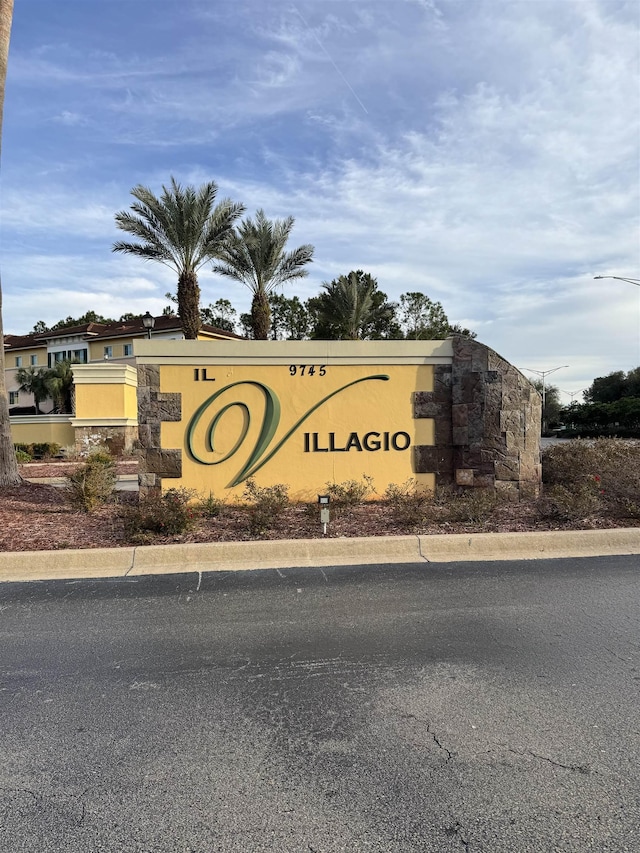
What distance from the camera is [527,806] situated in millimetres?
2611

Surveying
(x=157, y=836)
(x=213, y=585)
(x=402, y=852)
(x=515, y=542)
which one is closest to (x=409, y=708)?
(x=402, y=852)

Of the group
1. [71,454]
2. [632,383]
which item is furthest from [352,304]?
[632,383]

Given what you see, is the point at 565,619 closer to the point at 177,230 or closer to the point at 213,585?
the point at 213,585

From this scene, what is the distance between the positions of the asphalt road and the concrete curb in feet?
2.21

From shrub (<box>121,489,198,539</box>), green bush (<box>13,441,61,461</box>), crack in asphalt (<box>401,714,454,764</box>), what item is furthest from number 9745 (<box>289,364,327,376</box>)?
green bush (<box>13,441,61,461</box>)

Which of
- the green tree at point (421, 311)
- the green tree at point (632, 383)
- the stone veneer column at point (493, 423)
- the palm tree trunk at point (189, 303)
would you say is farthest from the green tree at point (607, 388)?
the stone veneer column at point (493, 423)

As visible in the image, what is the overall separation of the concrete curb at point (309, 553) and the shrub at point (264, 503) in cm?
59

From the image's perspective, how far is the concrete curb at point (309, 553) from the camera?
6320mm

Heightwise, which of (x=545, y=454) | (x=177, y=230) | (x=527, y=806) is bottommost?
(x=527, y=806)

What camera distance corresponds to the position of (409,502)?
27.9 feet

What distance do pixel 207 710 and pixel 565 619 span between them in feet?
10.1

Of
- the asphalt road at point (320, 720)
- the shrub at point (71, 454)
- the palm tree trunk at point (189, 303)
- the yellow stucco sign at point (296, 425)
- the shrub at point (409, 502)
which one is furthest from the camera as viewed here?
the palm tree trunk at point (189, 303)

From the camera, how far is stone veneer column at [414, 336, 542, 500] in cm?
930

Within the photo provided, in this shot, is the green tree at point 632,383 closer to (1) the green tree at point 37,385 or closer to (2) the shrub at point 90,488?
(1) the green tree at point 37,385
